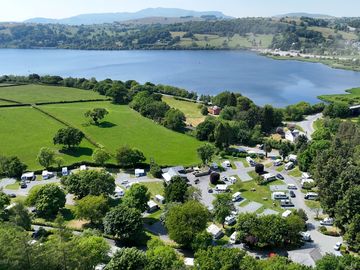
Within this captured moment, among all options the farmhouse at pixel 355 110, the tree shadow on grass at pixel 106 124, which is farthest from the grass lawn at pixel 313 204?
the farmhouse at pixel 355 110

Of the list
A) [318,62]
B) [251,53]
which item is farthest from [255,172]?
[251,53]

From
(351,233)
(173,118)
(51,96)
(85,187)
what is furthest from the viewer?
(51,96)

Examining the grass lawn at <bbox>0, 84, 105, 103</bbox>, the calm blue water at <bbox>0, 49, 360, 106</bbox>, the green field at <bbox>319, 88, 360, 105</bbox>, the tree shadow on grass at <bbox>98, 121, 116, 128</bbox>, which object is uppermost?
the grass lawn at <bbox>0, 84, 105, 103</bbox>

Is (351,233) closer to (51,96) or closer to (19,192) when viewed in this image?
(19,192)

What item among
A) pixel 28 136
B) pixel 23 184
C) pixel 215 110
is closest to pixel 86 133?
pixel 28 136

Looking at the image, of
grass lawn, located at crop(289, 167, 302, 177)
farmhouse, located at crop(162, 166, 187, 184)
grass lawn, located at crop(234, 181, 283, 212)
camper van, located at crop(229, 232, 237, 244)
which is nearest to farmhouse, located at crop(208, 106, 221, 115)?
grass lawn, located at crop(289, 167, 302, 177)

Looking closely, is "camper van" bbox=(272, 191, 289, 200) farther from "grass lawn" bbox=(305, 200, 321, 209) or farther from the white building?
the white building

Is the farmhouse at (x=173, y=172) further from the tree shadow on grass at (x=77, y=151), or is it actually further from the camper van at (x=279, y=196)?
the tree shadow on grass at (x=77, y=151)
